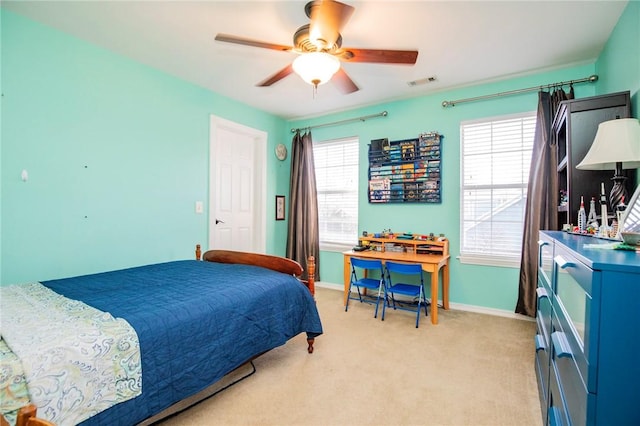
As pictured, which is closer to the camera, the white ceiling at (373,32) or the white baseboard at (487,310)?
the white ceiling at (373,32)

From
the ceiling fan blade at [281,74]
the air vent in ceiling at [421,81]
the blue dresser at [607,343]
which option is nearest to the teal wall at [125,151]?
the air vent in ceiling at [421,81]

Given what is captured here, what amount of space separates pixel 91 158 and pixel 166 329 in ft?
6.51

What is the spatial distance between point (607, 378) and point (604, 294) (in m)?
0.21

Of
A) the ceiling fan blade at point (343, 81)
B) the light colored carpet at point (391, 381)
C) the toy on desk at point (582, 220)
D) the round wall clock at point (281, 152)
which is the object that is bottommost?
the light colored carpet at point (391, 381)

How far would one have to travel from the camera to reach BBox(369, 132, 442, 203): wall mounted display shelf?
3664 mm

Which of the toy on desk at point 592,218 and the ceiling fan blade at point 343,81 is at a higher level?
the ceiling fan blade at point 343,81

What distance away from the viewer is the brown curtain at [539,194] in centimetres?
294

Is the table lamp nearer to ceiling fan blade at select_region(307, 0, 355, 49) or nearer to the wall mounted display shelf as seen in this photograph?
ceiling fan blade at select_region(307, 0, 355, 49)

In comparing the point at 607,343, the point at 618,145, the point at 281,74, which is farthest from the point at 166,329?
the point at 618,145

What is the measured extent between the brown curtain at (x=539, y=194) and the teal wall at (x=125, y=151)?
18 cm

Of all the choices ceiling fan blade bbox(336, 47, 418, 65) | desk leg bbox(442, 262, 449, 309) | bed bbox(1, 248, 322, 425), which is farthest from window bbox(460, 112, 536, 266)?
bed bbox(1, 248, 322, 425)

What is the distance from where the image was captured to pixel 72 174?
2.52 m

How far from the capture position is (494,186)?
3.38 m

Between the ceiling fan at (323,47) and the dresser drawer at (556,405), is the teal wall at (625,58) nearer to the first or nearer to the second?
the ceiling fan at (323,47)
